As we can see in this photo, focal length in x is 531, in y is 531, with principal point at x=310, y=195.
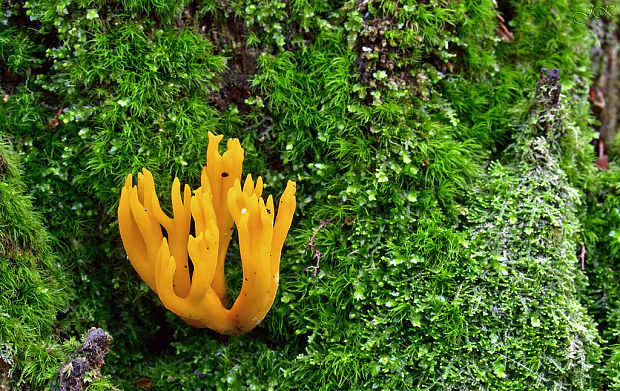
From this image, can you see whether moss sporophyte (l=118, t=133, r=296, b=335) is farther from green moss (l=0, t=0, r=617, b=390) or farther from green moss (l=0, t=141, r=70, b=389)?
green moss (l=0, t=141, r=70, b=389)

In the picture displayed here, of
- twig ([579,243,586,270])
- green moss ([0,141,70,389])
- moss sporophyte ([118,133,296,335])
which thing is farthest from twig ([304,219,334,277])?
twig ([579,243,586,270])

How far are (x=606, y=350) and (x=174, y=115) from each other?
2309 millimetres

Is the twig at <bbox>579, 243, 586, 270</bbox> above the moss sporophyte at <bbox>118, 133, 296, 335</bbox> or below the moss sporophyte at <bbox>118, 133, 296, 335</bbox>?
below

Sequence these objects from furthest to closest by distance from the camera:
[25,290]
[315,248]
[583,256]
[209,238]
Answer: [583,256], [315,248], [25,290], [209,238]

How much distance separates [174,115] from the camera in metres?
2.50

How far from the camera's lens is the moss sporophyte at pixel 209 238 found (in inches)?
81.2

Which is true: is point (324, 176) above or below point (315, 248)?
above

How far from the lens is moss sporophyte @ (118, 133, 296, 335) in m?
2.06

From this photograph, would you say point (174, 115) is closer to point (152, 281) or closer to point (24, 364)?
point (152, 281)

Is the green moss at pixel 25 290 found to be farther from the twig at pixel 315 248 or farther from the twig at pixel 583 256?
the twig at pixel 583 256

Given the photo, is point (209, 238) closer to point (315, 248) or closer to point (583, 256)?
point (315, 248)

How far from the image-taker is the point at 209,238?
204 centimetres

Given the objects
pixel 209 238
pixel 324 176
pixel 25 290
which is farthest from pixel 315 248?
pixel 25 290

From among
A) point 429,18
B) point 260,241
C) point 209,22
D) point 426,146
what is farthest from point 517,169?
point 209,22
